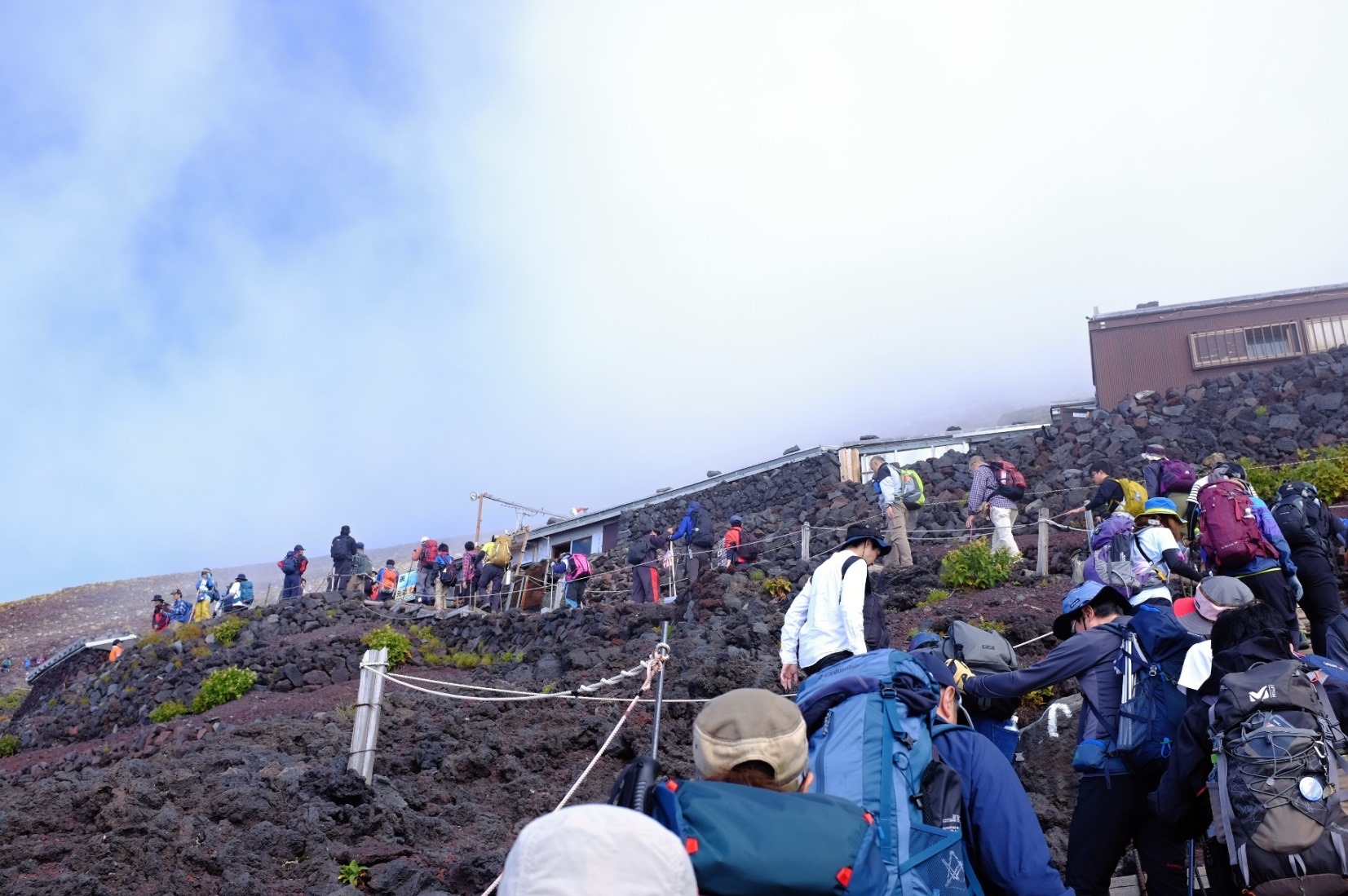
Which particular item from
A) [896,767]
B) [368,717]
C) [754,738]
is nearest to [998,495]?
[368,717]

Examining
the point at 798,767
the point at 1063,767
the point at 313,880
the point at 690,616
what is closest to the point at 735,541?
the point at 690,616

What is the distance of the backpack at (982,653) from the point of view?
4.48m

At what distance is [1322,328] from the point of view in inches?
1009

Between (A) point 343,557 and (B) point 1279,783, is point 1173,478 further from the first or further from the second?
(A) point 343,557

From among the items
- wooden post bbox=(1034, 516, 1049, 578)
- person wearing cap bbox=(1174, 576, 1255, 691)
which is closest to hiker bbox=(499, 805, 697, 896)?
person wearing cap bbox=(1174, 576, 1255, 691)

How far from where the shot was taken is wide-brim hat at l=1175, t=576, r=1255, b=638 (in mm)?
4922

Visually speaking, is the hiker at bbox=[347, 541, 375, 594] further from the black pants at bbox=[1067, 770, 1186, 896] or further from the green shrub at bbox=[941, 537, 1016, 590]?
the black pants at bbox=[1067, 770, 1186, 896]

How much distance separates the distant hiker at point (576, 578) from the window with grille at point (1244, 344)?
1618cm

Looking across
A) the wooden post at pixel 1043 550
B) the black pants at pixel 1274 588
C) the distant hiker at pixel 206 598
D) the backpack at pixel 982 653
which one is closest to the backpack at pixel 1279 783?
the backpack at pixel 982 653

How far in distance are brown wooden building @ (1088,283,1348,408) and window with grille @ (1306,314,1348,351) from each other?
0.02 metres

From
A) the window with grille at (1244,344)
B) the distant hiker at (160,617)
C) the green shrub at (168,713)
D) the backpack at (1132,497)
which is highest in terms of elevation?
the window with grille at (1244,344)

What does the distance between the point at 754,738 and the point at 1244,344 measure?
89.7 feet

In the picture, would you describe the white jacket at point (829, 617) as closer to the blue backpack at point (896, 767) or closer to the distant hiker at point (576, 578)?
the blue backpack at point (896, 767)

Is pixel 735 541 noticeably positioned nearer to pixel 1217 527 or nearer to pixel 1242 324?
pixel 1217 527
